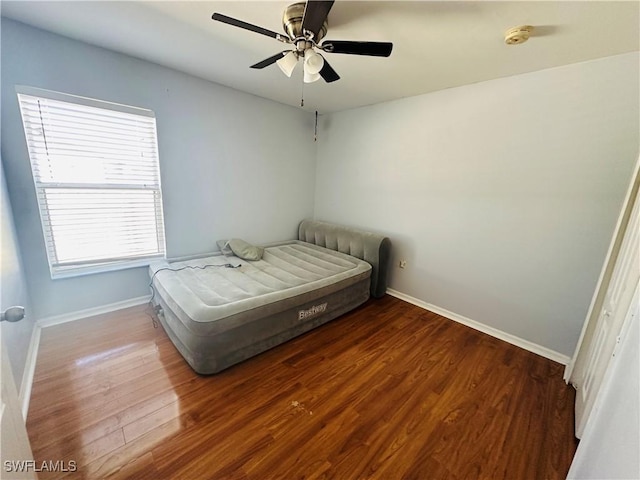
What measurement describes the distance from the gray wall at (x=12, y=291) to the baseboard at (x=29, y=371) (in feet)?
0.15

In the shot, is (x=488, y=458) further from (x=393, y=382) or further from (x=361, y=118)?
(x=361, y=118)

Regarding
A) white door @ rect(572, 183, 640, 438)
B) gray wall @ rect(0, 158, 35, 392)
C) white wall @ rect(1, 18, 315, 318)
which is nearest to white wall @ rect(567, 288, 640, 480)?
white door @ rect(572, 183, 640, 438)

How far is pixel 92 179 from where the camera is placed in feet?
7.68

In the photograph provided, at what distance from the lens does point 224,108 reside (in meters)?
3.03

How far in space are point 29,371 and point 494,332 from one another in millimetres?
3856

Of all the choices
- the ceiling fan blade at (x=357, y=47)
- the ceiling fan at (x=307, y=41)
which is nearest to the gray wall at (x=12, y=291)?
the ceiling fan at (x=307, y=41)

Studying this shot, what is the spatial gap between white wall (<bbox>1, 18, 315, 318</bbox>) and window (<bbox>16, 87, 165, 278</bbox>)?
7cm

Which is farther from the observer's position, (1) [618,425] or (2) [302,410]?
(2) [302,410]

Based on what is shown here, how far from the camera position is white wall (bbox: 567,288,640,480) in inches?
32.2

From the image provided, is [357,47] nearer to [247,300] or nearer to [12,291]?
[247,300]

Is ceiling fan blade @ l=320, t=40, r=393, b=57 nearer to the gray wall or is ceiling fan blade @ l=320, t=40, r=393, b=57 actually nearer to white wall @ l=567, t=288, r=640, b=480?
white wall @ l=567, t=288, r=640, b=480

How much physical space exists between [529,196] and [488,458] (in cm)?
205

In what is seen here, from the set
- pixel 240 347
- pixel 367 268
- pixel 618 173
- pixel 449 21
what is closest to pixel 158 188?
pixel 240 347

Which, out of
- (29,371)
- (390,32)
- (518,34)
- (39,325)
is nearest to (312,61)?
(390,32)
